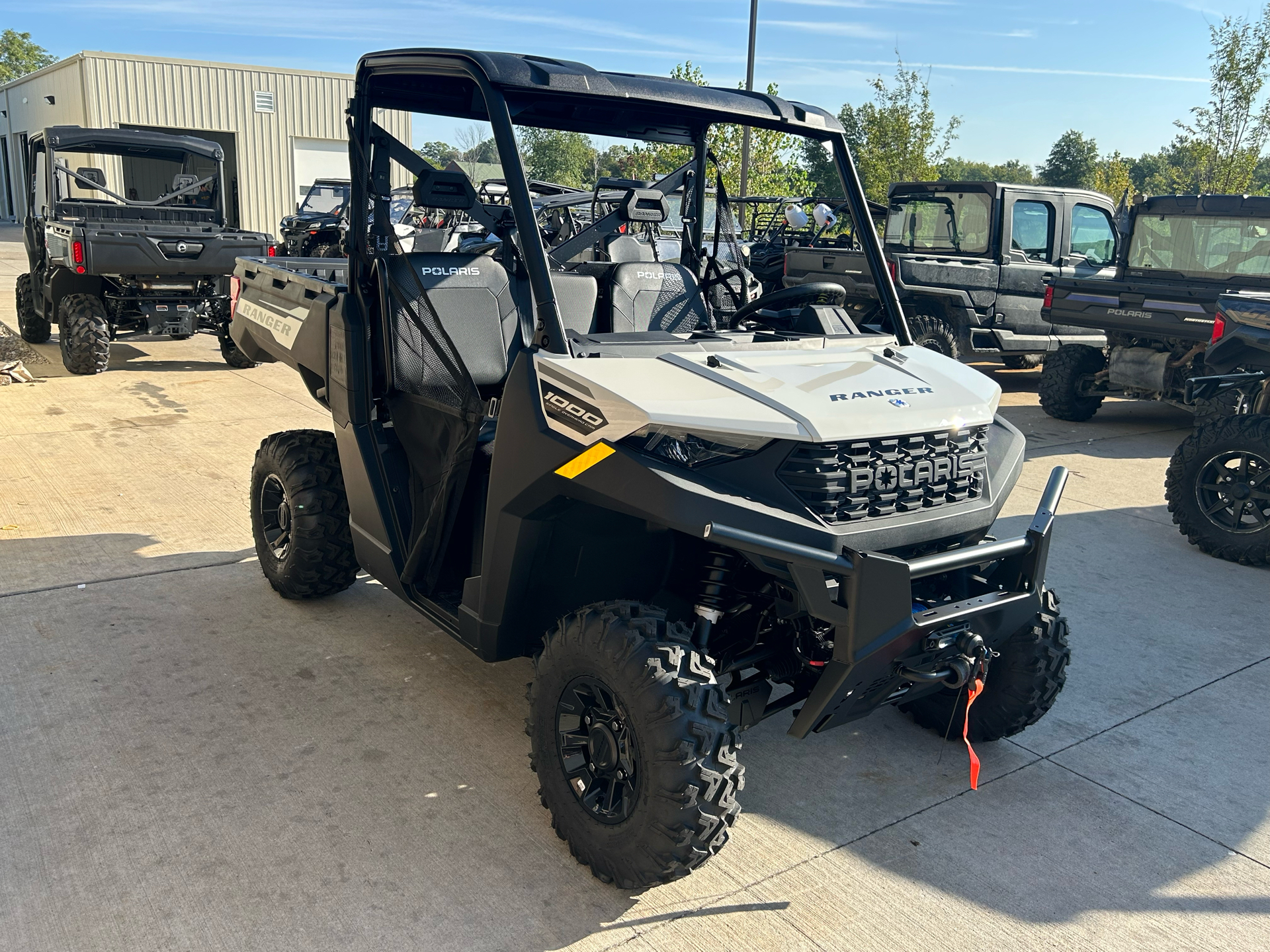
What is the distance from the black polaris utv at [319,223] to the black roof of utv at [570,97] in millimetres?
12264

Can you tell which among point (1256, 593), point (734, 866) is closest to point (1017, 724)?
point (734, 866)

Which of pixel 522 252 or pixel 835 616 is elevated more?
pixel 522 252

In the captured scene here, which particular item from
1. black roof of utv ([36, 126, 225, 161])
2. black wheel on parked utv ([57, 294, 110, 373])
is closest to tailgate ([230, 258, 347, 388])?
black wheel on parked utv ([57, 294, 110, 373])

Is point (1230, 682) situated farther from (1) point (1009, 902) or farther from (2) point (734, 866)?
(2) point (734, 866)

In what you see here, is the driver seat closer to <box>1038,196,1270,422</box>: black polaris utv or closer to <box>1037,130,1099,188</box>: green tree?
<box>1038,196,1270,422</box>: black polaris utv

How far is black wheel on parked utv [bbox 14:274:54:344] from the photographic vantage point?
1102 centimetres

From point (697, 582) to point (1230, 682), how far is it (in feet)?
7.63

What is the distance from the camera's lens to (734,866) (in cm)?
282

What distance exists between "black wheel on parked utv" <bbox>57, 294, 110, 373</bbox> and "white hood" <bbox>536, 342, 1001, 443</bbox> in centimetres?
806

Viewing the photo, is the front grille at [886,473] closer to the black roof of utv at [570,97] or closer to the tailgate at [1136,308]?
the black roof of utv at [570,97]

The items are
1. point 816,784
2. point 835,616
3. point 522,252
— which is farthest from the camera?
point 816,784

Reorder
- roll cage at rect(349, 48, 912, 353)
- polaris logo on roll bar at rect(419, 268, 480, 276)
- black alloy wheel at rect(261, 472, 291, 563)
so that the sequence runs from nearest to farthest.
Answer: roll cage at rect(349, 48, 912, 353)
polaris logo on roll bar at rect(419, 268, 480, 276)
black alloy wheel at rect(261, 472, 291, 563)

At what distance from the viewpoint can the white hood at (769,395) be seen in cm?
250

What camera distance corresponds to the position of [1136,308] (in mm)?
8148
